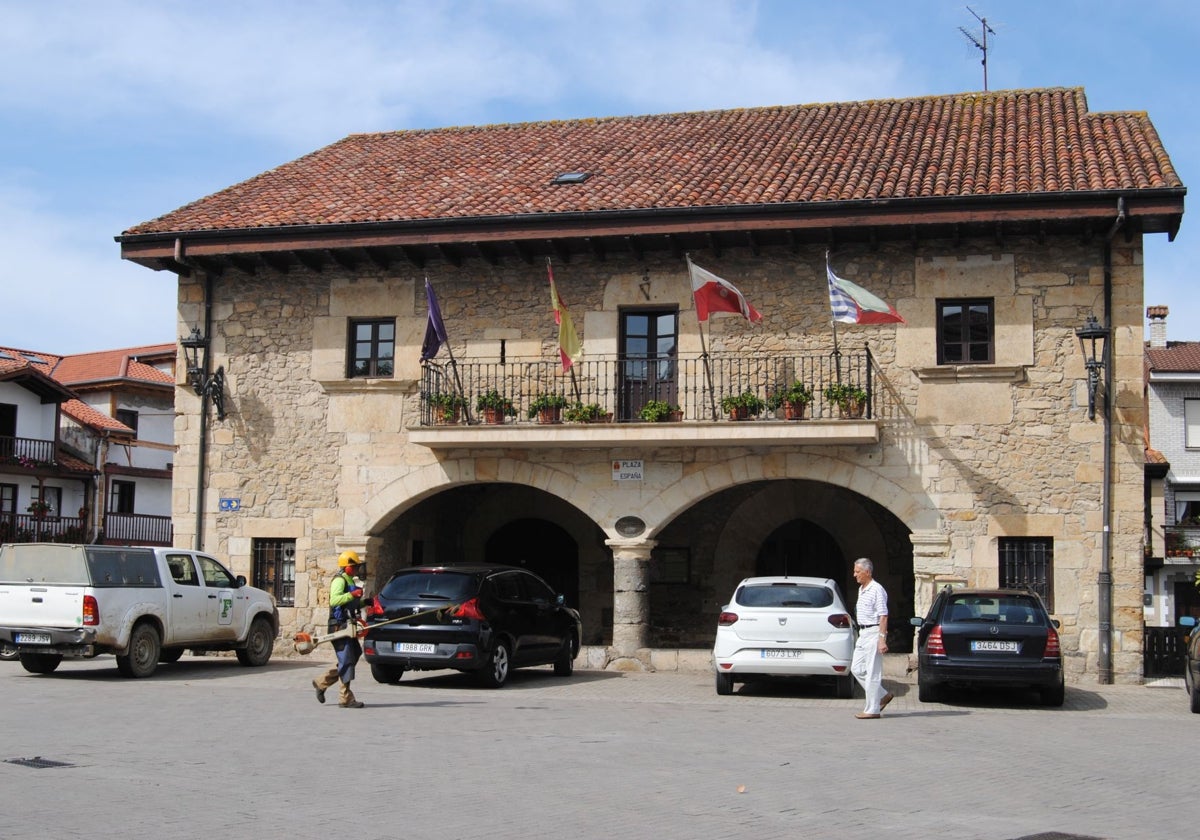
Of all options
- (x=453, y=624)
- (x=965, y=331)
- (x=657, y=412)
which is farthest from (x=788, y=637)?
(x=965, y=331)

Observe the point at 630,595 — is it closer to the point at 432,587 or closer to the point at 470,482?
the point at 470,482

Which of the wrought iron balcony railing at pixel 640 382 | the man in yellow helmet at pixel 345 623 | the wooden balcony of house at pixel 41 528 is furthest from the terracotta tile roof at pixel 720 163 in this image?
the wooden balcony of house at pixel 41 528

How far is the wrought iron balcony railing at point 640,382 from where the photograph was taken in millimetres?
18797

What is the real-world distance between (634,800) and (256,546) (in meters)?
13.7

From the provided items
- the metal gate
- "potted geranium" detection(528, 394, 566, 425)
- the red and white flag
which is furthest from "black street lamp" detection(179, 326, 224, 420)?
the metal gate

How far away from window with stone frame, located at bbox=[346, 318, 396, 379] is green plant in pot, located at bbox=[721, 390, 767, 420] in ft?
16.9

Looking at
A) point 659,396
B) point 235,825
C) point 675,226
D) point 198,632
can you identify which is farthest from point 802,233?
point 235,825

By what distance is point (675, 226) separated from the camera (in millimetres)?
18750

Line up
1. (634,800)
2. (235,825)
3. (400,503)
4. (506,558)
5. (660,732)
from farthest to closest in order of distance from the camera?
(506,558) → (400,503) → (660,732) → (634,800) → (235,825)

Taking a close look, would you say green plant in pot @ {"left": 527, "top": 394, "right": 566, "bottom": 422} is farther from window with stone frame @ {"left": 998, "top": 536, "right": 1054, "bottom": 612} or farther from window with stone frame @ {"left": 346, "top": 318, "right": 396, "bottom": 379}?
window with stone frame @ {"left": 998, "top": 536, "right": 1054, "bottom": 612}

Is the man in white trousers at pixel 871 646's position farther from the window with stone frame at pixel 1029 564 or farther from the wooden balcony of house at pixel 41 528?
the wooden balcony of house at pixel 41 528

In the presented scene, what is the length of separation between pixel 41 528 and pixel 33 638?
1209 inches

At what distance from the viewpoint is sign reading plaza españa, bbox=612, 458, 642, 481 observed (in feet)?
63.6

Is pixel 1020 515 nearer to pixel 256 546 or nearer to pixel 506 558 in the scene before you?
pixel 506 558
